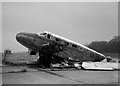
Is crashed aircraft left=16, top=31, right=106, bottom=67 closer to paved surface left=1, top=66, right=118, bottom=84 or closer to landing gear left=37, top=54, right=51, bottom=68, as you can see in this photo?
landing gear left=37, top=54, right=51, bottom=68

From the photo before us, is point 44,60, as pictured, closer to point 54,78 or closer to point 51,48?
point 51,48

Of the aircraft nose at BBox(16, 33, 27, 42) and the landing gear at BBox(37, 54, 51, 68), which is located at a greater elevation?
the aircraft nose at BBox(16, 33, 27, 42)

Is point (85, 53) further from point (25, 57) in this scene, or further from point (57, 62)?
point (25, 57)

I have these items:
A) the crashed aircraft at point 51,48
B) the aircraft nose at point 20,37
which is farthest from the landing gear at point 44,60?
the aircraft nose at point 20,37

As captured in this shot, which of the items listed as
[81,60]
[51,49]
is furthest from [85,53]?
[51,49]

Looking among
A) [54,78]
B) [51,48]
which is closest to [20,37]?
[51,48]

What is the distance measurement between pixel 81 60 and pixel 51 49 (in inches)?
122

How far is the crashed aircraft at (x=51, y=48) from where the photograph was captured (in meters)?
18.3

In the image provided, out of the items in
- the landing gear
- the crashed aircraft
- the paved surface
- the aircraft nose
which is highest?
the aircraft nose

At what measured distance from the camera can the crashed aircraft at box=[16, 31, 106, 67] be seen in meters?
18.3

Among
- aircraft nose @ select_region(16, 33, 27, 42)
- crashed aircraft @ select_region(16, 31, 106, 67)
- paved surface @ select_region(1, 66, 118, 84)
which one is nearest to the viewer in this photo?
paved surface @ select_region(1, 66, 118, 84)

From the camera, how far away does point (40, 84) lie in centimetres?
954

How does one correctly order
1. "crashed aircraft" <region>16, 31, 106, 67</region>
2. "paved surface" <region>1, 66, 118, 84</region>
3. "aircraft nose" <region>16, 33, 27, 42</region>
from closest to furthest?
"paved surface" <region>1, 66, 118, 84</region> → "aircraft nose" <region>16, 33, 27, 42</region> → "crashed aircraft" <region>16, 31, 106, 67</region>

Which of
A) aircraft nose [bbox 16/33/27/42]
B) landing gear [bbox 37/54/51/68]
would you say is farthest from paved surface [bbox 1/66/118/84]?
aircraft nose [bbox 16/33/27/42]
